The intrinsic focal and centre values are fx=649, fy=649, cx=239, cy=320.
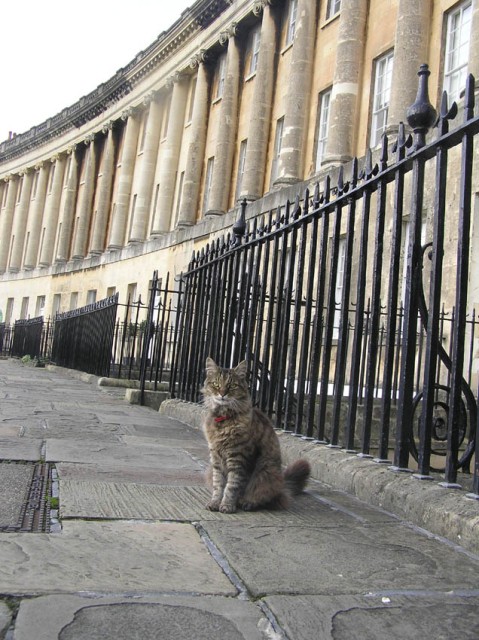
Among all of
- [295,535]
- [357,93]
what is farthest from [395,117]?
[295,535]

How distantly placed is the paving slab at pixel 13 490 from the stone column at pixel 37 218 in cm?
4240

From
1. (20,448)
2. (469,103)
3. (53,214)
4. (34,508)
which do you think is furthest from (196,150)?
(34,508)

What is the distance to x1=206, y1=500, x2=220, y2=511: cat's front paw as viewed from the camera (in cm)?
318

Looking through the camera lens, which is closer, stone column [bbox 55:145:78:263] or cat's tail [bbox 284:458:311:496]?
cat's tail [bbox 284:458:311:496]

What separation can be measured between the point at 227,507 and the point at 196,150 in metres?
24.3

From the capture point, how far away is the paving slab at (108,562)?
1977mm

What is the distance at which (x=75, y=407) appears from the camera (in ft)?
26.2

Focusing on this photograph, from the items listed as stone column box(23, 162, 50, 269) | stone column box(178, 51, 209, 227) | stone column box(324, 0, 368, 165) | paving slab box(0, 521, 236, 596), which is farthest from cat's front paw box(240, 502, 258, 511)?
stone column box(23, 162, 50, 269)

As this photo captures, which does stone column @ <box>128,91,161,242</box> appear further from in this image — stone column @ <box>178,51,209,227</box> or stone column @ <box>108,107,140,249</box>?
stone column @ <box>178,51,209,227</box>

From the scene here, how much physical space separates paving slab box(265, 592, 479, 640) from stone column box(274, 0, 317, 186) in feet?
56.4

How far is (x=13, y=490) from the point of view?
125 inches

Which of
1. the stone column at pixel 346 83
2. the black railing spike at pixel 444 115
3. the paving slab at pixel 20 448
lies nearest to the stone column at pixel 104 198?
the stone column at pixel 346 83

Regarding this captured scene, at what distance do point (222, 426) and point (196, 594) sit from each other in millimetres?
1552

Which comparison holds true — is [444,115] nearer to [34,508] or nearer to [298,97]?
[34,508]
